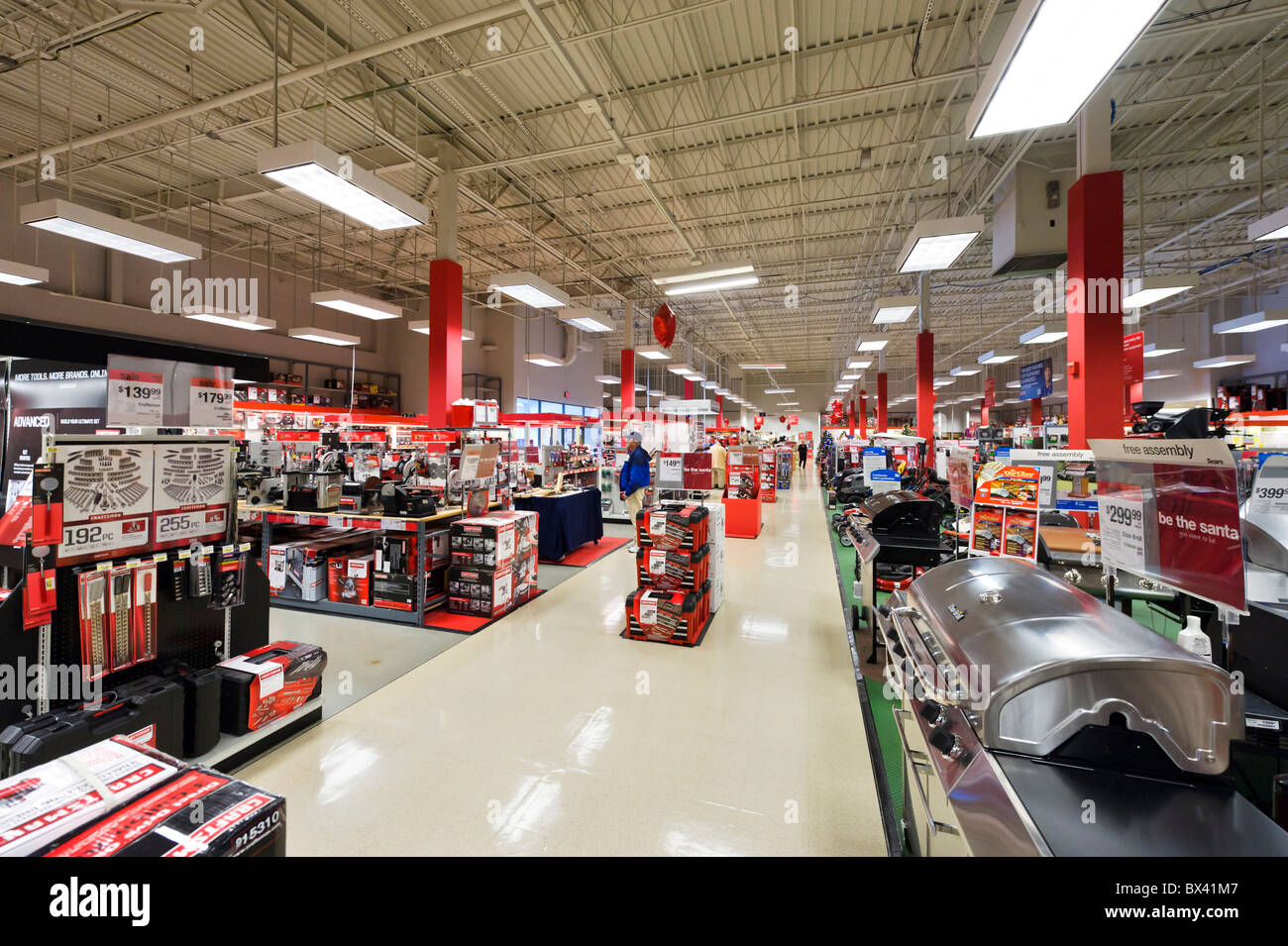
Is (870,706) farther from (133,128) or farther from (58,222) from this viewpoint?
(133,128)

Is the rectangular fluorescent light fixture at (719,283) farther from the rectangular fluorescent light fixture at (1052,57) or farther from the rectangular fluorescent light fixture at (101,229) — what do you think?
the rectangular fluorescent light fixture at (101,229)

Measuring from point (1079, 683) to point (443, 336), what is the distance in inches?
364

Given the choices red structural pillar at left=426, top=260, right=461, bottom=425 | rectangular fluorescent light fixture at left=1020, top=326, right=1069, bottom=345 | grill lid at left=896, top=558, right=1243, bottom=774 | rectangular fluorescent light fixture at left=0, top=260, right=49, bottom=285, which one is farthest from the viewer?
rectangular fluorescent light fixture at left=1020, top=326, right=1069, bottom=345

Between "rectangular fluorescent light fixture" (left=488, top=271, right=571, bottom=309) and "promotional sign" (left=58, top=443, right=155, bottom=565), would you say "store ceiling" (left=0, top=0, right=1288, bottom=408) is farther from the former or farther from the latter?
"promotional sign" (left=58, top=443, right=155, bottom=565)

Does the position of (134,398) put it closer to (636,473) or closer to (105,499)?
(105,499)

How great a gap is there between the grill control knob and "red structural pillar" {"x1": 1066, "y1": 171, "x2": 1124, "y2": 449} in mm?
5214

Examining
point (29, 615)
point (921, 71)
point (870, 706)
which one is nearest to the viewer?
point (29, 615)

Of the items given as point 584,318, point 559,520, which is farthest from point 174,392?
point 584,318

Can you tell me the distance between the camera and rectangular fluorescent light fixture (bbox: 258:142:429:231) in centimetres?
468

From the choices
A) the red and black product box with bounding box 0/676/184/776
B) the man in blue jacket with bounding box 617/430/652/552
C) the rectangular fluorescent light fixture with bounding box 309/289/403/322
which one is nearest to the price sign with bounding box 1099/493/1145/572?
the red and black product box with bounding box 0/676/184/776
